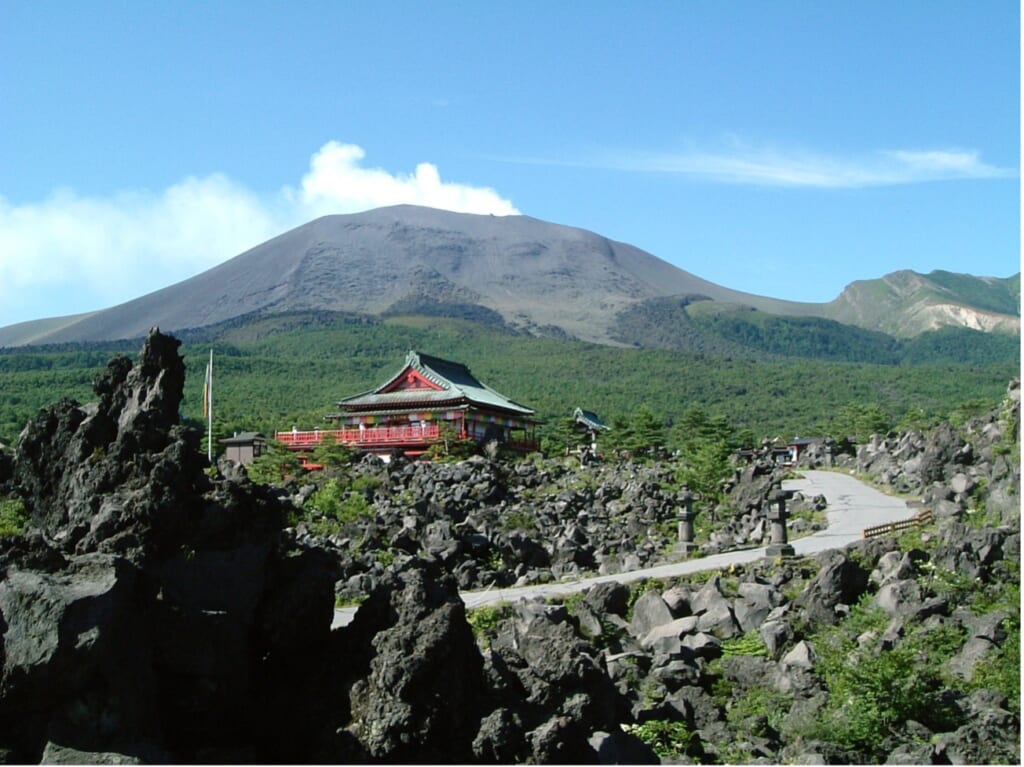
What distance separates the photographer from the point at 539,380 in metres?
92.1

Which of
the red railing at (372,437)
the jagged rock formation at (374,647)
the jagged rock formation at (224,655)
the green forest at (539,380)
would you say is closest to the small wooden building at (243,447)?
the red railing at (372,437)

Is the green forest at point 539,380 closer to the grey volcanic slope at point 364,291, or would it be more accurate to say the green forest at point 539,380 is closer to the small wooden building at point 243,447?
the small wooden building at point 243,447

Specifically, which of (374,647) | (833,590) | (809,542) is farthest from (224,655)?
(809,542)

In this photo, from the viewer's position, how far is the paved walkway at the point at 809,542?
20.0 m

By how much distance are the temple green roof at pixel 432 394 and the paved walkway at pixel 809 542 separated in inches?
568

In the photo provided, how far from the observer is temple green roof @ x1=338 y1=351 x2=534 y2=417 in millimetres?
46062

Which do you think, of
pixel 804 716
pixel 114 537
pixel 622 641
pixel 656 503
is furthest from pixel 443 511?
pixel 114 537

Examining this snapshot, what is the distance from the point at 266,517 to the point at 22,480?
12.3ft

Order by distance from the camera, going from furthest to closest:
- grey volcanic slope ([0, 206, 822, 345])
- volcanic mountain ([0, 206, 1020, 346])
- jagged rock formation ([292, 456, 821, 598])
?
→ grey volcanic slope ([0, 206, 822, 345]) → volcanic mountain ([0, 206, 1020, 346]) → jagged rock formation ([292, 456, 821, 598])

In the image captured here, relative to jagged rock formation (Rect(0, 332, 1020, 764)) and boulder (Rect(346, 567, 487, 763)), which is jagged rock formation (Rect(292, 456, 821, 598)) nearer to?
jagged rock formation (Rect(0, 332, 1020, 764))

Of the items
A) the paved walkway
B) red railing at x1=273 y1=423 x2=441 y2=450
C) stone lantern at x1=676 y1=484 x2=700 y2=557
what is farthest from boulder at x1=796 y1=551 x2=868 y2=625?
red railing at x1=273 y1=423 x2=441 y2=450

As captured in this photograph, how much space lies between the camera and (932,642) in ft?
48.6

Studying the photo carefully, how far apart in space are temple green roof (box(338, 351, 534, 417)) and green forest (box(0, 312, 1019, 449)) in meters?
3.66

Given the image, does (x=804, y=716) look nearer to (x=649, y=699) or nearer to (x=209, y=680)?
(x=649, y=699)
